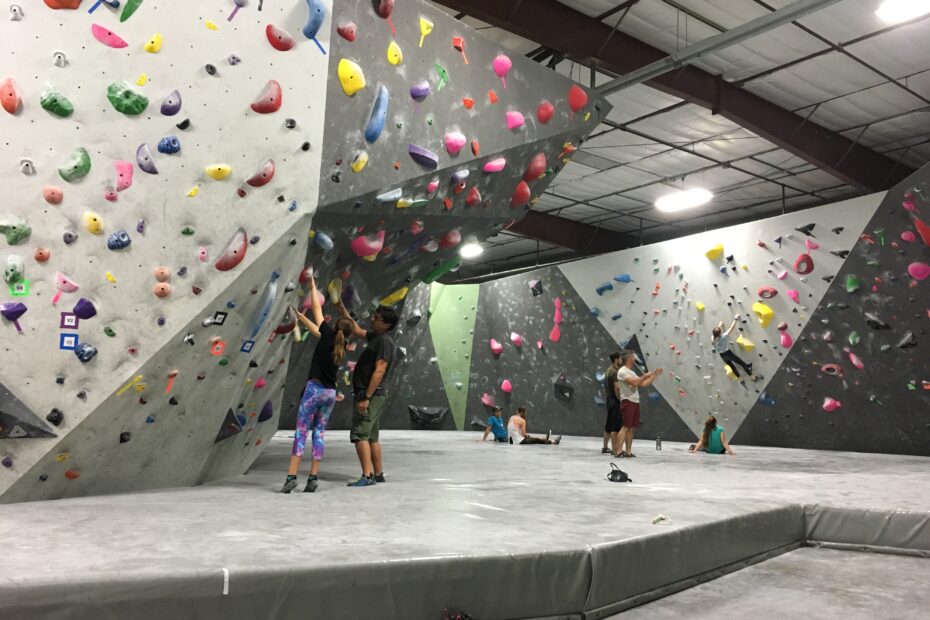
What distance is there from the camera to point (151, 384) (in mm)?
3787

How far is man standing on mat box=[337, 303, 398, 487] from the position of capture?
439cm

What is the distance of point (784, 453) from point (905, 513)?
502cm

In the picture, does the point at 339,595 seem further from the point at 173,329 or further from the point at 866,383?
the point at 866,383

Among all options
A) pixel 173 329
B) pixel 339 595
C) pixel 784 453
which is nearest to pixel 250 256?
pixel 173 329

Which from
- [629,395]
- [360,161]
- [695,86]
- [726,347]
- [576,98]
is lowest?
[629,395]

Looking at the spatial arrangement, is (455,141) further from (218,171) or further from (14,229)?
(14,229)

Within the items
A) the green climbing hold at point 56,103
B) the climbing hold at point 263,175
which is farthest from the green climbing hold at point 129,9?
the climbing hold at point 263,175

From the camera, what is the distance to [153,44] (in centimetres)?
361

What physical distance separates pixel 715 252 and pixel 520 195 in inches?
214

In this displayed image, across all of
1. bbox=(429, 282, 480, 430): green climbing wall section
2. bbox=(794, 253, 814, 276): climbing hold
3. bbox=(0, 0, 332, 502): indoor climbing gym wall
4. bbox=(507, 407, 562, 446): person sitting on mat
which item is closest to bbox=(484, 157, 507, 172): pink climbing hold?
bbox=(0, 0, 332, 502): indoor climbing gym wall

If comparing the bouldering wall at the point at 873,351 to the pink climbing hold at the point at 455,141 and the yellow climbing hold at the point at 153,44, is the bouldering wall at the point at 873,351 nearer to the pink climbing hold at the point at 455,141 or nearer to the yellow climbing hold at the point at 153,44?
the pink climbing hold at the point at 455,141

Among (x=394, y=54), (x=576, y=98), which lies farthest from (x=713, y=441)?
(x=394, y=54)

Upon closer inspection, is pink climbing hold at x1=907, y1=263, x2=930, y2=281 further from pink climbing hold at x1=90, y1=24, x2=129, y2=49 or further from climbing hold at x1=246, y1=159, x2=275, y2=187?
pink climbing hold at x1=90, y1=24, x2=129, y2=49

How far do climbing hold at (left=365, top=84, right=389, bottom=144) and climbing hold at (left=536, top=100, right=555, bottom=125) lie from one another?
1870mm
